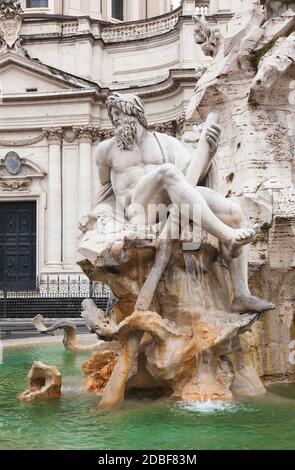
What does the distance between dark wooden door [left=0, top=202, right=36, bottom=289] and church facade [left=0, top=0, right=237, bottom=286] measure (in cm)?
4

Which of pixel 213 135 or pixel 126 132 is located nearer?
pixel 213 135

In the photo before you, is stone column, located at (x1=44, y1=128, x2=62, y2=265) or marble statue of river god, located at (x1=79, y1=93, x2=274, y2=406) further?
stone column, located at (x1=44, y1=128, x2=62, y2=265)

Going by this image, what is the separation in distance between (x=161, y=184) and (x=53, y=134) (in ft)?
80.7

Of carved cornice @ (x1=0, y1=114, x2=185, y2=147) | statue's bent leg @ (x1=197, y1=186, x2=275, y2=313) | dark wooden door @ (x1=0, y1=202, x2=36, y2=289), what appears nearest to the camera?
statue's bent leg @ (x1=197, y1=186, x2=275, y2=313)

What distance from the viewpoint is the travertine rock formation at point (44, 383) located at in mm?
5703

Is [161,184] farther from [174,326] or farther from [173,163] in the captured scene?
[174,326]

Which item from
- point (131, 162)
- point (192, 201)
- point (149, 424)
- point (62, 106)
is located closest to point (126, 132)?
point (131, 162)

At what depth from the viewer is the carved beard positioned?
19.3ft

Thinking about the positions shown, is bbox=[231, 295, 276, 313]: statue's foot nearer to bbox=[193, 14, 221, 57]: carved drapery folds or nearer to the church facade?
bbox=[193, 14, 221, 57]: carved drapery folds

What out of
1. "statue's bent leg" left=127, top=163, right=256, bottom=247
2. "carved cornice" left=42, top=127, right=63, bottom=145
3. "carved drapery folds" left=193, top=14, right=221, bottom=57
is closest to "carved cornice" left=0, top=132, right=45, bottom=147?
"carved cornice" left=42, top=127, right=63, bottom=145

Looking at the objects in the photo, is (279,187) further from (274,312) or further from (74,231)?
(74,231)

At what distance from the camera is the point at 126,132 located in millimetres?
5879

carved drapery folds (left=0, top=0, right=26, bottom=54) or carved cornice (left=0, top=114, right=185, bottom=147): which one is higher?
carved drapery folds (left=0, top=0, right=26, bottom=54)

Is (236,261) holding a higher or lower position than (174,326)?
higher
